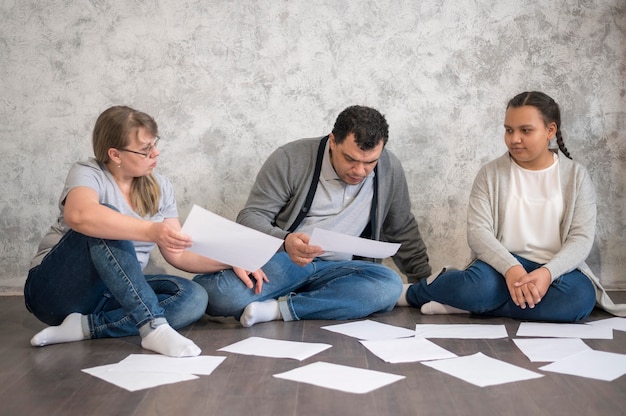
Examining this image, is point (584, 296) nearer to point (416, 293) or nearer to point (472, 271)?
point (472, 271)

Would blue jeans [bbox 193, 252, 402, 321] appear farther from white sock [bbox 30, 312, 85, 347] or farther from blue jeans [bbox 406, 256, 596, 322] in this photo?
white sock [bbox 30, 312, 85, 347]

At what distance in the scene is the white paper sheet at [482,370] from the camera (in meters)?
1.97

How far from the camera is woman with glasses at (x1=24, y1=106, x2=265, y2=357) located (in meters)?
2.25

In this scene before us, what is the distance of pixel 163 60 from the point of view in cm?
340

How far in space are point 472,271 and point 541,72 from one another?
107cm

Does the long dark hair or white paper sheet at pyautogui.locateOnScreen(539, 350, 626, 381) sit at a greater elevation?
the long dark hair

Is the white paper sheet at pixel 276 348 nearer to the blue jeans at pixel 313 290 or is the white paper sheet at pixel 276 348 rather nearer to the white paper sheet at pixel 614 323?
the blue jeans at pixel 313 290

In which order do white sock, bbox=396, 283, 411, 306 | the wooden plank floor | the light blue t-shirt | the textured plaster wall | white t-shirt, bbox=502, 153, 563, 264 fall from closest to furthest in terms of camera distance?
the wooden plank floor, the light blue t-shirt, white t-shirt, bbox=502, 153, 563, 264, white sock, bbox=396, 283, 411, 306, the textured plaster wall

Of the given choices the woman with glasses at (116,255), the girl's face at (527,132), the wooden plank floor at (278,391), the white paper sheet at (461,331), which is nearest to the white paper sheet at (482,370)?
the wooden plank floor at (278,391)

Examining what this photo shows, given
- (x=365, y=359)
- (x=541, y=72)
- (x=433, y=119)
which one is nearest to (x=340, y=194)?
(x=433, y=119)

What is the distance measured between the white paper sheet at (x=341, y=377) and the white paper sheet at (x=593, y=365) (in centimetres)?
46

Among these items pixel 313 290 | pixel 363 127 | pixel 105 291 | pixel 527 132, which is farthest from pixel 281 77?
pixel 105 291

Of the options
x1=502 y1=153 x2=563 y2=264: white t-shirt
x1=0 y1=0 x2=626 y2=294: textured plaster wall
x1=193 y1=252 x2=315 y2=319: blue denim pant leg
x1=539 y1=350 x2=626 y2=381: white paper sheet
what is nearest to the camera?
x1=539 y1=350 x2=626 y2=381: white paper sheet

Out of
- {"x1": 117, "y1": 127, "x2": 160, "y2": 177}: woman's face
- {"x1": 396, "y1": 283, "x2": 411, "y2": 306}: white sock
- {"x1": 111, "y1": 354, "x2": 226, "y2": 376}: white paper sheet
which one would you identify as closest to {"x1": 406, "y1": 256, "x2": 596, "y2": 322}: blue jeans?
{"x1": 396, "y1": 283, "x2": 411, "y2": 306}: white sock
